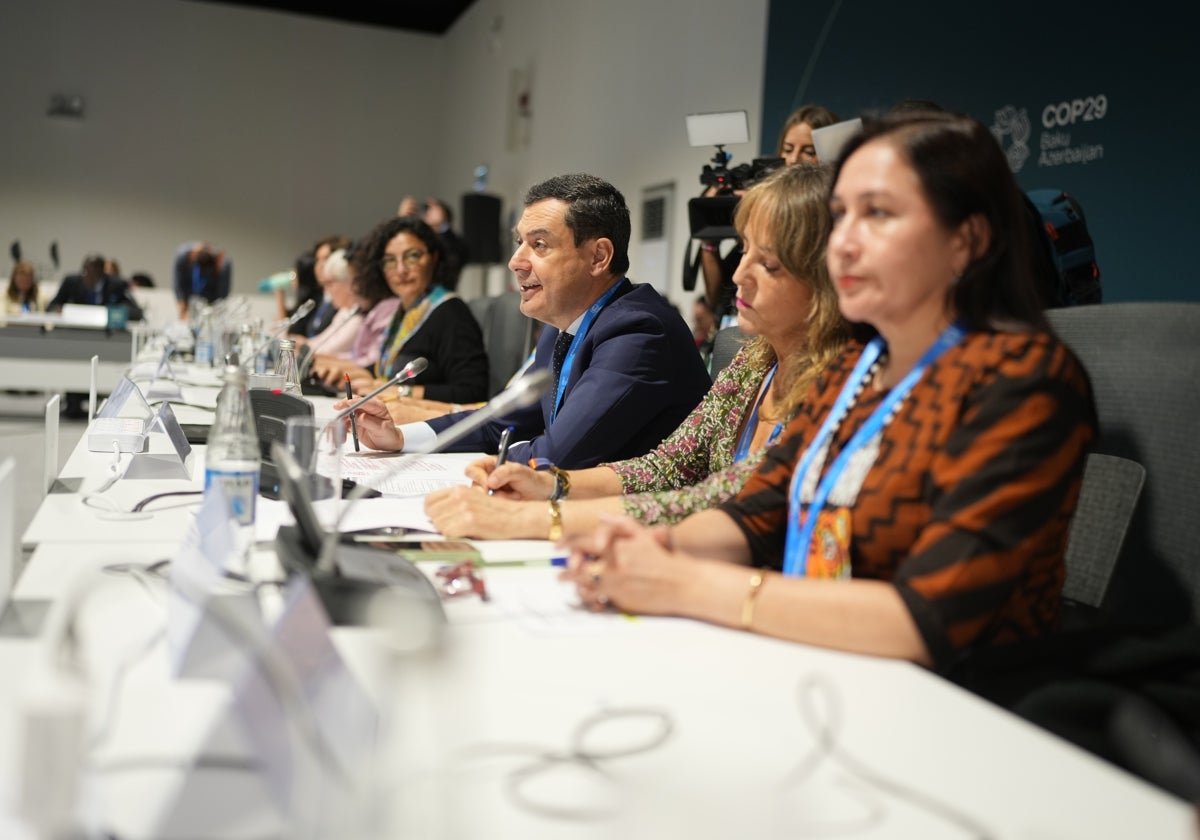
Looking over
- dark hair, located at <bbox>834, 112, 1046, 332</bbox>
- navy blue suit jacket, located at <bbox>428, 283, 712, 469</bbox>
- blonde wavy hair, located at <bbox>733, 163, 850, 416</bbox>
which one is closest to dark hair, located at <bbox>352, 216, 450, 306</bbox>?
navy blue suit jacket, located at <bbox>428, 283, 712, 469</bbox>

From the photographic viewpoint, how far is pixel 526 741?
78cm

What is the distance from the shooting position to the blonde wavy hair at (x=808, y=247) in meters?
1.58

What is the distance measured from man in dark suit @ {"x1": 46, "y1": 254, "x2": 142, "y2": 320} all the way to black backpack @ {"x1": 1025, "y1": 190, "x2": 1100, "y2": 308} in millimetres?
6854

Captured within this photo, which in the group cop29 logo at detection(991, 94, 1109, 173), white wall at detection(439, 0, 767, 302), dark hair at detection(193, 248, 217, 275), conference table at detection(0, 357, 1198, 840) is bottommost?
conference table at detection(0, 357, 1198, 840)

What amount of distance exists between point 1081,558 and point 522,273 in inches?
56.2

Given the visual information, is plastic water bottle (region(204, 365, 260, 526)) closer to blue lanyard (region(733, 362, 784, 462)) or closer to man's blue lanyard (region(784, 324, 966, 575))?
man's blue lanyard (region(784, 324, 966, 575))

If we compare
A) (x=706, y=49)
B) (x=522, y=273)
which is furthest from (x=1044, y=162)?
(x=706, y=49)

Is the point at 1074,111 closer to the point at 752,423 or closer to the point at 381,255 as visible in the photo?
the point at 752,423

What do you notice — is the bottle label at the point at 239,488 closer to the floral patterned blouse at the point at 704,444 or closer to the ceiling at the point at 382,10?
the floral patterned blouse at the point at 704,444

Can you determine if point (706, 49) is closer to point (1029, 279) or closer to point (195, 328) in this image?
point (195, 328)

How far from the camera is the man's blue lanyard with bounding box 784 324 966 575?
3.80 ft

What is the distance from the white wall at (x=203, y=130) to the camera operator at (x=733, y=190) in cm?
819

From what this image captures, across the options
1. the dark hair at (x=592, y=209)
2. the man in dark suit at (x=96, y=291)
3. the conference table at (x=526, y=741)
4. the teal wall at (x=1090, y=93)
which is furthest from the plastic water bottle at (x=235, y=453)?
the man in dark suit at (x=96, y=291)

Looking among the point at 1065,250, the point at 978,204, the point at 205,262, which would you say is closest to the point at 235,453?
the point at 978,204
